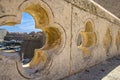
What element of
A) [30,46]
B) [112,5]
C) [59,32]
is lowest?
[30,46]

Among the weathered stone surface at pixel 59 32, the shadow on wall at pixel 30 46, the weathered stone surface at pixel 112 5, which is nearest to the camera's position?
the weathered stone surface at pixel 59 32

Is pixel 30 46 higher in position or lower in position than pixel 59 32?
lower

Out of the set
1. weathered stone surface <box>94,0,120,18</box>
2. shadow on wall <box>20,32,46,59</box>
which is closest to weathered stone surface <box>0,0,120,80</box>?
shadow on wall <box>20,32,46,59</box>

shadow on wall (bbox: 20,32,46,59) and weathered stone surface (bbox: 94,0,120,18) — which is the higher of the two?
weathered stone surface (bbox: 94,0,120,18)

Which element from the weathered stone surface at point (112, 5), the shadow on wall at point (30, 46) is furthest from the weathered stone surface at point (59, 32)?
the weathered stone surface at point (112, 5)

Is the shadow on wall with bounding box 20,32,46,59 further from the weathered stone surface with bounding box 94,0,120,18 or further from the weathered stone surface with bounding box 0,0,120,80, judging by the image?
the weathered stone surface with bounding box 0,0,120,80

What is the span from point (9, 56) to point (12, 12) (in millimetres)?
506

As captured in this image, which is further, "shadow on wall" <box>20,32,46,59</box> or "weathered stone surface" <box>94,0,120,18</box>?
"weathered stone surface" <box>94,0,120,18</box>

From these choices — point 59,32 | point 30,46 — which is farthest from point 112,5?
point 59,32

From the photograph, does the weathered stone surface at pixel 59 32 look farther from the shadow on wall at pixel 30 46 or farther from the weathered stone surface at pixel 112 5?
the weathered stone surface at pixel 112 5

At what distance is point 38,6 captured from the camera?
2.62 m

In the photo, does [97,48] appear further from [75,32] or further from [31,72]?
[31,72]

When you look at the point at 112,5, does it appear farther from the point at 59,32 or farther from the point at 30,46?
the point at 59,32

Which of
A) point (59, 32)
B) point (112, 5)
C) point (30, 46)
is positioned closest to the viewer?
point (59, 32)
